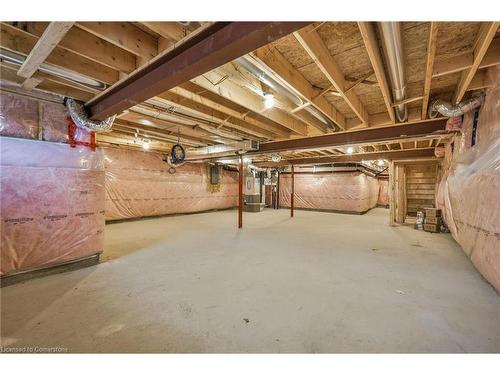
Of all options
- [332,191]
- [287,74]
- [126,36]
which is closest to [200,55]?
[126,36]

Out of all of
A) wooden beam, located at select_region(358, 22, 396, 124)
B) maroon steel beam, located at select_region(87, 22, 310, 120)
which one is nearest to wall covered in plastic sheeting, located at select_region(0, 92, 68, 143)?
maroon steel beam, located at select_region(87, 22, 310, 120)

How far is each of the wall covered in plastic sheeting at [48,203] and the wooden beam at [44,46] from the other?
85 cm

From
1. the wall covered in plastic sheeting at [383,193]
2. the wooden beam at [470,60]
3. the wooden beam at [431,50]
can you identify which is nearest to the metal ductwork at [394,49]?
the wooden beam at [431,50]

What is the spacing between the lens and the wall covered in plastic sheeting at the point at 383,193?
11070 mm

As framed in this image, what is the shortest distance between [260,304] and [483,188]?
246 cm

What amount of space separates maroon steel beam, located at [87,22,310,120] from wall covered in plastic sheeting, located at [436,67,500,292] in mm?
2257

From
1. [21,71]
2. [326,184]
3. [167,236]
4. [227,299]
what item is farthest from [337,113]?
[326,184]

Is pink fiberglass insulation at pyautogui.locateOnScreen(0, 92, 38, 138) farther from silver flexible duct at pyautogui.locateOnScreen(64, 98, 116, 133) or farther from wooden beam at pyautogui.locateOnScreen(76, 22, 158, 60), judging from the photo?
wooden beam at pyautogui.locateOnScreen(76, 22, 158, 60)

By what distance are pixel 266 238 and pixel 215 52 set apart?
3.53 meters

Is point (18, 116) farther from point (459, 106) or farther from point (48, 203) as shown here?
point (459, 106)

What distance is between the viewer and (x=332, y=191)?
898cm

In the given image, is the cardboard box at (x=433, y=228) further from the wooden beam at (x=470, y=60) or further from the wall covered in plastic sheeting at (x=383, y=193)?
the wall covered in plastic sheeting at (x=383, y=193)

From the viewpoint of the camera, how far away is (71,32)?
165 centimetres

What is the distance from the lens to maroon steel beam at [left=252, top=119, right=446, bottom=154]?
3172 millimetres
